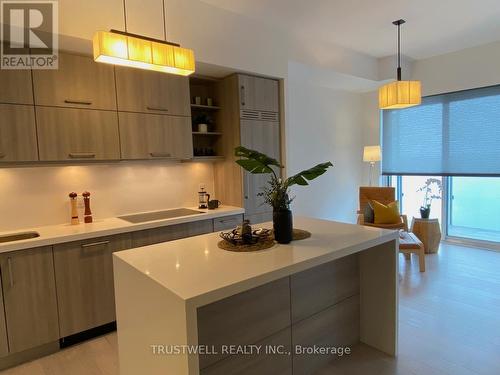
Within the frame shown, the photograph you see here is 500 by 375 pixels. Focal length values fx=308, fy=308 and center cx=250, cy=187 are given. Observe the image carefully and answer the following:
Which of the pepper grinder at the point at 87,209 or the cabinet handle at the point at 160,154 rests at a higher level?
the cabinet handle at the point at 160,154

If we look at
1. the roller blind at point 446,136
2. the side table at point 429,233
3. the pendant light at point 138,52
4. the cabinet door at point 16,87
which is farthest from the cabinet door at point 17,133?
the roller blind at point 446,136

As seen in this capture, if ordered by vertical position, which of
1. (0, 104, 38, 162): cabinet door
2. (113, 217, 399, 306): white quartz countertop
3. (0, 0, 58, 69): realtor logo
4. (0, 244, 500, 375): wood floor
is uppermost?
(0, 0, 58, 69): realtor logo

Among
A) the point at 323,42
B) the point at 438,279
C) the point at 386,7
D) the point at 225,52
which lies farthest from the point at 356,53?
the point at 438,279

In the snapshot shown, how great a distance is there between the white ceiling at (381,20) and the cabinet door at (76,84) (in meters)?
1.26

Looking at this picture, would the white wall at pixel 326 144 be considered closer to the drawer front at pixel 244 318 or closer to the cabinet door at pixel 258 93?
the cabinet door at pixel 258 93

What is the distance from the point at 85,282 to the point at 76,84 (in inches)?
62.9

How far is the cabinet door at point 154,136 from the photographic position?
279 centimetres

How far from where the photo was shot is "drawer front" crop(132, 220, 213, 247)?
8.81 ft

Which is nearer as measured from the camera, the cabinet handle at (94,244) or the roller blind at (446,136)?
the cabinet handle at (94,244)

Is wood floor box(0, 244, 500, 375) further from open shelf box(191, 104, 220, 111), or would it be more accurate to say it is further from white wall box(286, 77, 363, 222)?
open shelf box(191, 104, 220, 111)

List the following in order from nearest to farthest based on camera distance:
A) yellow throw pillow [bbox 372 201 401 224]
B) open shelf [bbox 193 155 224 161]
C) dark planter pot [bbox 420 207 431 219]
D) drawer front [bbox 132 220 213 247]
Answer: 1. drawer front [bbox 132 220 213 247]
2. open shelf [bbox 193 155 224 161]
3. yellow throw pillow [bbox 372 201 401 224]
4. dark planter pot [bbox 420 207 431 219]

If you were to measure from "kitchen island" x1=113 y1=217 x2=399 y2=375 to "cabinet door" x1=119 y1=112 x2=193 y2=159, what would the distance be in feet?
4.27

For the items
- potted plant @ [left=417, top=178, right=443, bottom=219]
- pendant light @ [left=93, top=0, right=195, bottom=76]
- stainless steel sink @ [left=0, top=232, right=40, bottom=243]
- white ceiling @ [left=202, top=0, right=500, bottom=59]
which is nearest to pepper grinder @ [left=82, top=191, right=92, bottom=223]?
stainless steel sink @ [left=0, top=232, right=40, bottom=243]

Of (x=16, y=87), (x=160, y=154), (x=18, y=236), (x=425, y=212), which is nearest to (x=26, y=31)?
(x=16, y=87)
